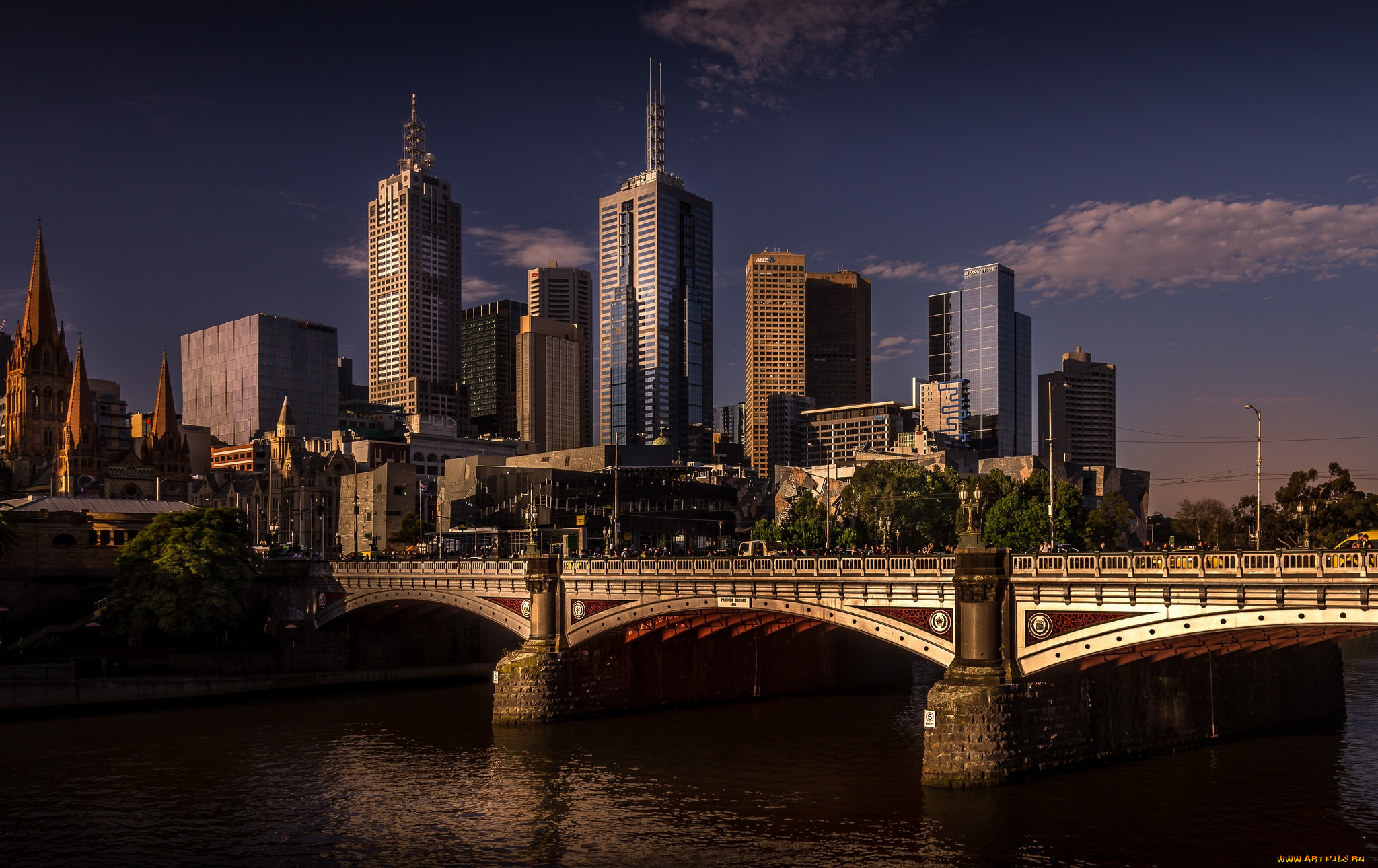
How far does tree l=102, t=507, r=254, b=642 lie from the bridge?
25410 millimetres

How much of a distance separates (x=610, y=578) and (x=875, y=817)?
24.8 m

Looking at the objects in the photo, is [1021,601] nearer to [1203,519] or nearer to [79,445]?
[1203,519]

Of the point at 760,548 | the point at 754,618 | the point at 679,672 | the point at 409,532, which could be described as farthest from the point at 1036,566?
the point at 409,532

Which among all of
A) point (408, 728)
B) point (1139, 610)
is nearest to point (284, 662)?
point (408, 728)

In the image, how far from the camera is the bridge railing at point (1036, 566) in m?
39.6

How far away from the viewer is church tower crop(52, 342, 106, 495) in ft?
603

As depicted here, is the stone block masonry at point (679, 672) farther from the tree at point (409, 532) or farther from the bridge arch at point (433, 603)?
the tree at point (409, 532)

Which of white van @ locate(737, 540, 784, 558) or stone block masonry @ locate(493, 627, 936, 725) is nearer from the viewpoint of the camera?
stone block masonry @ locate(493, 627, 936, 725)

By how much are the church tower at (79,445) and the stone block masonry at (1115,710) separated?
16756cm

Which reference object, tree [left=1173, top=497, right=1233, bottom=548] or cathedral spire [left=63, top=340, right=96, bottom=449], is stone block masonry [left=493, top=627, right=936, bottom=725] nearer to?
tree [left=1173, top=497, right=1233, bottom=548]

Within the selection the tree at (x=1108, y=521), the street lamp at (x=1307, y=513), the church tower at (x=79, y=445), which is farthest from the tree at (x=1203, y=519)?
the church tower at (x=79, y=445)

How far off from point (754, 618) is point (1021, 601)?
19.1 metres

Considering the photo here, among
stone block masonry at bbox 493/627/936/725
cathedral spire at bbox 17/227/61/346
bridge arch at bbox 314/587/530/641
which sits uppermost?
cathedral spire at bbox 17/227/61/346

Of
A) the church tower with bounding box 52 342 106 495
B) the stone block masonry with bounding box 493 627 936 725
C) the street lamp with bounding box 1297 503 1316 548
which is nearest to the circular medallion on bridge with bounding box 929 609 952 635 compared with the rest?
the stone block masonry with bounding box 493 627 936 725
